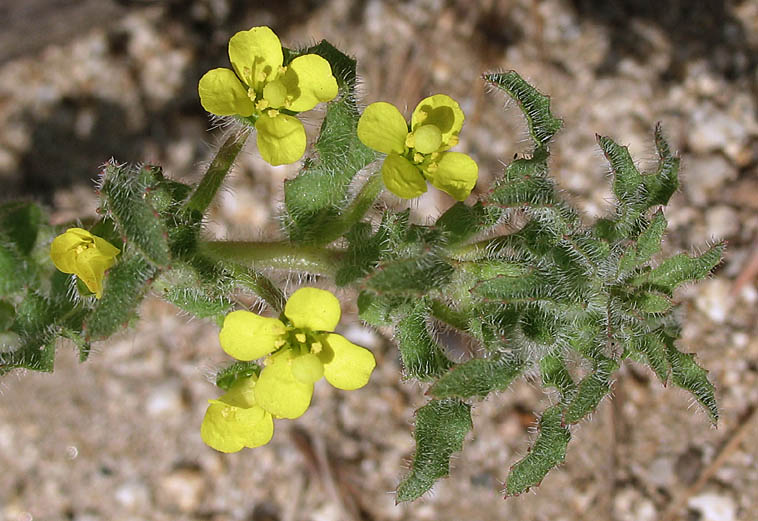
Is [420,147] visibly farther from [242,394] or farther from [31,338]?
[31,338]

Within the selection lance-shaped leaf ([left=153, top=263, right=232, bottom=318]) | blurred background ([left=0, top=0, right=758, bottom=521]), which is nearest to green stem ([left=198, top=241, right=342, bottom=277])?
lance-shaped leaf ([left=153, top=263, right=232, bottom=318])

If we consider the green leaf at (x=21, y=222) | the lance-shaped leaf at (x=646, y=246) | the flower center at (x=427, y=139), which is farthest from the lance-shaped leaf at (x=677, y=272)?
the green leaf at (x=21, y=222)

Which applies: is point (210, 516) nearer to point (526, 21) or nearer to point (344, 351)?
point (344, 351)

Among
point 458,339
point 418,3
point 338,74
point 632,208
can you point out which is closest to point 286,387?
point 338,74

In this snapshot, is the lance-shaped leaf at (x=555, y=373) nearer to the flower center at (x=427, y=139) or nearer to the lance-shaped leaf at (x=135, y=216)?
the flower center at (x=427, y=139)

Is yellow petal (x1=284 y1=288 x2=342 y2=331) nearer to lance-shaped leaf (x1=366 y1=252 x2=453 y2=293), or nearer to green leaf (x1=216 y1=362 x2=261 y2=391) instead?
lance-shaped leaf (x1=366 y1=252 x2=453 y2=293)

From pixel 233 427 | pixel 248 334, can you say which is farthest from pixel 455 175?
pixel 233 427

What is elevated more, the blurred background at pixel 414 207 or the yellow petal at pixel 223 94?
the yellow petal at pixel 223 94
